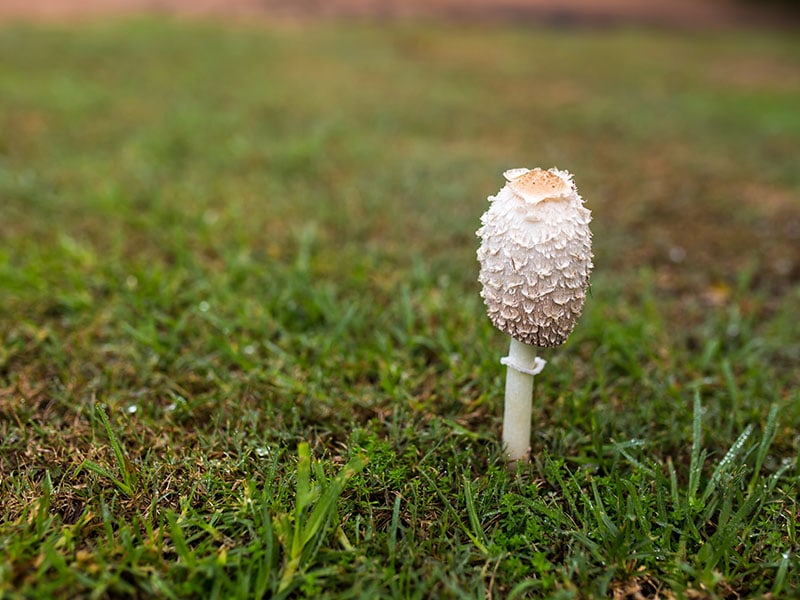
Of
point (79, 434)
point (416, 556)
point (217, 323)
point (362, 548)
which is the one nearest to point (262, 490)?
point (362, 548)

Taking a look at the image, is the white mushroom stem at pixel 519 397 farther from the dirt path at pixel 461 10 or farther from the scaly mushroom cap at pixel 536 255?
the dirt path at pixel 461 10

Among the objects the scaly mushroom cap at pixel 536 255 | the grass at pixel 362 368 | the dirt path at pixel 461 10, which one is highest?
the dirt path at pixel 461 10

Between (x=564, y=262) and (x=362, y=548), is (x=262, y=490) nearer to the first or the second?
(x=362, y=548)

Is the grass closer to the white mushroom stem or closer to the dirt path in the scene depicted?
the white mushroom stem

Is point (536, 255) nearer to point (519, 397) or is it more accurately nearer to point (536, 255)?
point (536, 255)

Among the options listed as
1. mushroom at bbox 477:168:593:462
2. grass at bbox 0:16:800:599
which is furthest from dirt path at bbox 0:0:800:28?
mushroom at bbox 477:168:593:462

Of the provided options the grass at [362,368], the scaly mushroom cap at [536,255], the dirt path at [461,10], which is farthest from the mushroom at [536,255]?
the dirt path at [461,10]

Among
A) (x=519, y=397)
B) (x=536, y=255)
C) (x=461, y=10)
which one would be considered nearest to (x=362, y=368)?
(x=519, y=397)
